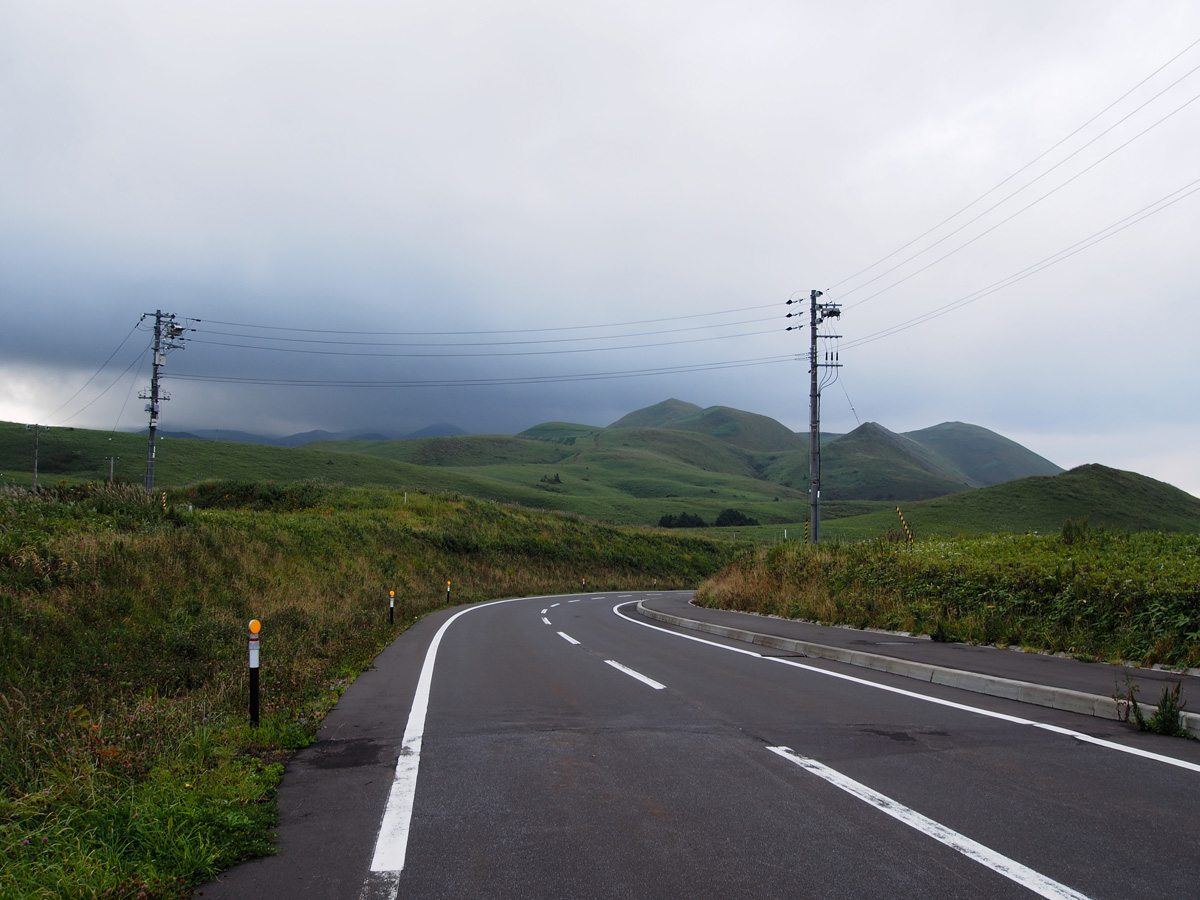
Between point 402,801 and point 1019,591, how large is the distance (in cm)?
1216

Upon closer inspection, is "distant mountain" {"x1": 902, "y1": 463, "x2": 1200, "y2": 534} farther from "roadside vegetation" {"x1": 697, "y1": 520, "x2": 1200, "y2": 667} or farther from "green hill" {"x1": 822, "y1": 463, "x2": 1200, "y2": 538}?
"roadside vegetation" {"x1": 697, "y1": 520, "x2": 1200, "y2": 667}

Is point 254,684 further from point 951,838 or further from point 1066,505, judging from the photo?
point 1066,505

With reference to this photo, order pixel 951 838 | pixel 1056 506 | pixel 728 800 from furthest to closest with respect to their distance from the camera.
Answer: pixel 1056 506 < pixel 728 800 < pixel 951 838

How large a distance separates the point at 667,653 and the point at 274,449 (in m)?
99.7

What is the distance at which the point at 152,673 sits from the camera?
8789 mm

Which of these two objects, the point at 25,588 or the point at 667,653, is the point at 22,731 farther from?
the point at 667,653

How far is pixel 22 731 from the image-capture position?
5.80 metres

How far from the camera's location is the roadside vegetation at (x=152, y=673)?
13.4 ft

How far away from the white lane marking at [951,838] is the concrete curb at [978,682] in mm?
3731

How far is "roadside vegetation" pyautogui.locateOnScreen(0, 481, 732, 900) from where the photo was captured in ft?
13.4

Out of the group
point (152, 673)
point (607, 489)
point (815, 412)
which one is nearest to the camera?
Answer: point (152, 673)

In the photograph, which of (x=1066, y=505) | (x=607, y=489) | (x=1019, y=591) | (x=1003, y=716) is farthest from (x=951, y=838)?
(x=607, y=489)

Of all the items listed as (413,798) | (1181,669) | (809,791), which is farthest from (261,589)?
(1181,669)

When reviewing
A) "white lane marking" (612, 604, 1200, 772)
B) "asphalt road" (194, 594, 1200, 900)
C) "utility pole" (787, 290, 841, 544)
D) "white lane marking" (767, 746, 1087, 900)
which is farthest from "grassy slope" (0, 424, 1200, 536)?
"white lane marking" (767, 746, 1087, 900)
